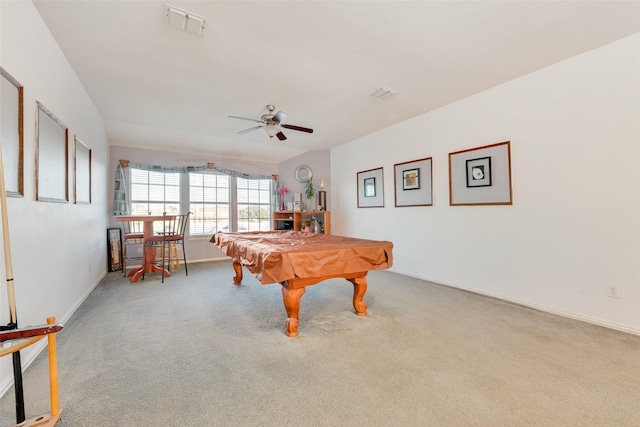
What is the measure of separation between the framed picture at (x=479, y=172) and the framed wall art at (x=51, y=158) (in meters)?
4.21

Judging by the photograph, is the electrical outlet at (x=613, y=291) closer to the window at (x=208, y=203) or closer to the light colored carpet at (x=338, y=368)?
the light colored carpet at (x=338, y=368)

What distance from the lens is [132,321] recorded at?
8.18ft

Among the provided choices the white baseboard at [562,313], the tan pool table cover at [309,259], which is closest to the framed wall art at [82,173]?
the tan pool table cover at [309,259]

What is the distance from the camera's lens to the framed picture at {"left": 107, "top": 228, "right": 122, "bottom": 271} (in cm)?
466

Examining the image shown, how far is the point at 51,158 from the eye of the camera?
7.10ft

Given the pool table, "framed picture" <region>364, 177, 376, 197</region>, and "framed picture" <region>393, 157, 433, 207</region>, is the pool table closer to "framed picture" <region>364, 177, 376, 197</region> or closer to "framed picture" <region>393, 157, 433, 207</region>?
"framed picture" <region>393, 157, 433, 207</region>

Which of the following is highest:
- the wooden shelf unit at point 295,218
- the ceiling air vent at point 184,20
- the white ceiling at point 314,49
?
the white ceiling at point 314,49

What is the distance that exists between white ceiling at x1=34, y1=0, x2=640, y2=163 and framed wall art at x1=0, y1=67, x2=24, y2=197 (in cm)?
76

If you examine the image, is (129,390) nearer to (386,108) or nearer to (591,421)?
(591,421)

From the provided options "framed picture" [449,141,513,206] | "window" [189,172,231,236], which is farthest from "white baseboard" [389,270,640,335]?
"window" [189,172,231,236]

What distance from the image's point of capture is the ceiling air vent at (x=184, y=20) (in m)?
1.93

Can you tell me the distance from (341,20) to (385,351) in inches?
98.9

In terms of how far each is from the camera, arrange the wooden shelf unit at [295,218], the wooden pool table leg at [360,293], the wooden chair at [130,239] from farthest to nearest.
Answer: the wooden shelf unit at [295,218], the wooden chair at [130,239], the wooden pool table leg at [360,293]

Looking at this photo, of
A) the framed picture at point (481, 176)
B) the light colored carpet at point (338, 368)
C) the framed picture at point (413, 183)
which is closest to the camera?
the light colored carpet at point (338, 368)
